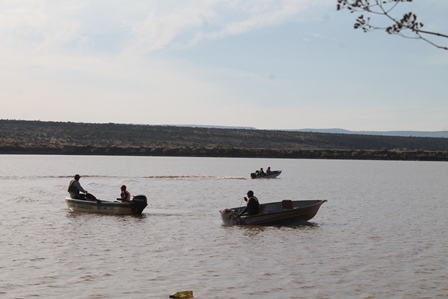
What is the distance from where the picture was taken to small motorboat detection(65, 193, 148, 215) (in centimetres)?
2834

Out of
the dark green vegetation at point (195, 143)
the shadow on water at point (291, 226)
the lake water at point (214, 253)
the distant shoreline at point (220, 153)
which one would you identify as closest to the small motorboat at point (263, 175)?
the lake water at point (214, 253)

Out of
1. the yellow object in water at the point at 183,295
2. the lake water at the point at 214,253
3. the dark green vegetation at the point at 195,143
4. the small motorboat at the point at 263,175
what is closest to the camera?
the yellow object in water at the point at 183,295

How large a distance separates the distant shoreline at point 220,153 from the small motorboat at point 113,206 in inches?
3111

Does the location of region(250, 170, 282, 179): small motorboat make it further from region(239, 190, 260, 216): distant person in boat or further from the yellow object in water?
the yellow object in water

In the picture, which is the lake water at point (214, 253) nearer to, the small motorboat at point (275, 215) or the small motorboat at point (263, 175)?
the small motorboat at point (275, 215)

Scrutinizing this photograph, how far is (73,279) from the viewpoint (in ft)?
49.9

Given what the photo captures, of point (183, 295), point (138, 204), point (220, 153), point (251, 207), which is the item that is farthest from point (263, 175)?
point (220, 153)

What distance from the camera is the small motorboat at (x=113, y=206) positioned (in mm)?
28341

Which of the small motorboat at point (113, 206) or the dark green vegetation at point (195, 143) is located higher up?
the dark green vegetation at point (195, 143)

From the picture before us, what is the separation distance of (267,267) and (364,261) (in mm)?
2757

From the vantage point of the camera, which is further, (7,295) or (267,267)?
(267,267)

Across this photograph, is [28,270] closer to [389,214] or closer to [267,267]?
[267,267]

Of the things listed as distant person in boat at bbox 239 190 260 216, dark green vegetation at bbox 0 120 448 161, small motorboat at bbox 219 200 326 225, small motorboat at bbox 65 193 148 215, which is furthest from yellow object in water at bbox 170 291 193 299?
dark green vegetation at bbox 0 120 448 161

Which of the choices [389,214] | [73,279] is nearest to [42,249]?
[73,279]
